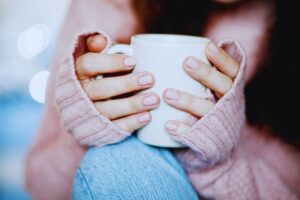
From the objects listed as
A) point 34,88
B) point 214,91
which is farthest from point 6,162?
point 214,91

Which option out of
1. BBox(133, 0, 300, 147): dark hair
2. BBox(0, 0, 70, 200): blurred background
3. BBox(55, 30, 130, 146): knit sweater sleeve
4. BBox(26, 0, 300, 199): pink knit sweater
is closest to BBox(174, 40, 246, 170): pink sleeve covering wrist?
BBox(26, 0, 300, 199): pink knit sweater

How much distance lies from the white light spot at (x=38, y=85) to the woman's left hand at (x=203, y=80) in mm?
684

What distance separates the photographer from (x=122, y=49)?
20.3 inches

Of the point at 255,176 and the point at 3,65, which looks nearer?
the point at 255,176

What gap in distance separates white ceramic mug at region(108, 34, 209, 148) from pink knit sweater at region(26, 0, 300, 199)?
0.03 m

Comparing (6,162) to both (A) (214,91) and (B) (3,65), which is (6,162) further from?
(A) (214,91)

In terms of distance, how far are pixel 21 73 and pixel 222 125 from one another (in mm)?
756

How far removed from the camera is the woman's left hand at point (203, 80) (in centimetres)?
49

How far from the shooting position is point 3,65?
105 cm

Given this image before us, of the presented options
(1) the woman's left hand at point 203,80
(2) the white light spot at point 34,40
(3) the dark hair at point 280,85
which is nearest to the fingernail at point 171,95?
(1) the woman's left hand at point 203,80

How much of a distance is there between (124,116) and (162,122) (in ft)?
0.21

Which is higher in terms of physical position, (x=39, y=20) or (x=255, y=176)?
(x=39, y=20)

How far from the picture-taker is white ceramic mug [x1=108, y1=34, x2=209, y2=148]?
0.47m

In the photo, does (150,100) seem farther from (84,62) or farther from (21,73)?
(21,73)
